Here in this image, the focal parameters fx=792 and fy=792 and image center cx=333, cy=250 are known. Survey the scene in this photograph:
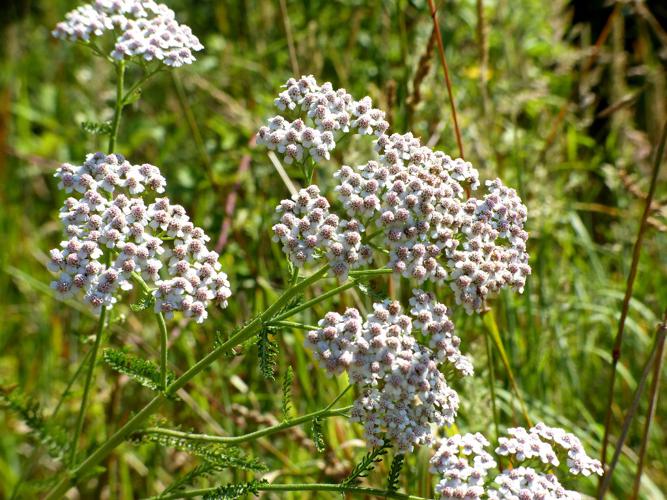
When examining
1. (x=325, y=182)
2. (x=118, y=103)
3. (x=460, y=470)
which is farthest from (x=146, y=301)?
(x=325, y=182)

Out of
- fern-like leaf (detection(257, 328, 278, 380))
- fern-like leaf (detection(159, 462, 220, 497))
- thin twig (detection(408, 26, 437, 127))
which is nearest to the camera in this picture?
fern-like leaf (detection(257, 328, 278, 380))

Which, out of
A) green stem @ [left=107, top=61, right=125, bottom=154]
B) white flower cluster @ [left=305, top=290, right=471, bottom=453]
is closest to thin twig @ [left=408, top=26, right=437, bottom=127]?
green stem @ [left=107, top=61, right=125, bottom=154]

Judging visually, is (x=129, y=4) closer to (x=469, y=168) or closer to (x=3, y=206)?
(x=469, y=168)

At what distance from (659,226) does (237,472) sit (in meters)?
2.00

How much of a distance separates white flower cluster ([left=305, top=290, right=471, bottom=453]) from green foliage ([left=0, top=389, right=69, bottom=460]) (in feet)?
3.04

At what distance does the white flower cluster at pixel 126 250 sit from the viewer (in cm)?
221

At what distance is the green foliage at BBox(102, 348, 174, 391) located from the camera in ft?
7.57

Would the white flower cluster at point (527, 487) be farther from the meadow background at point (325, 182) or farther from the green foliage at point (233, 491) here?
the meadow background at point (325, 182)

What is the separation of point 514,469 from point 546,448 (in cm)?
14

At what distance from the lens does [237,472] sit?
3.14 metres

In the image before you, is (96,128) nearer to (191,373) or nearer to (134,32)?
(134,32)

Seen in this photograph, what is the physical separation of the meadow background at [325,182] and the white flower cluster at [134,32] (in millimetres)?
1083

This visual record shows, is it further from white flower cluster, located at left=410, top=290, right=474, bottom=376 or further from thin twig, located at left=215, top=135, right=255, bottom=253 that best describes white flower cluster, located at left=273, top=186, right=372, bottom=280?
thin twig, located at left=215, top=135, right=255, bottom=253

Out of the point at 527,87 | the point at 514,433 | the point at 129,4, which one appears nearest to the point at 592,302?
the point at 527,87
